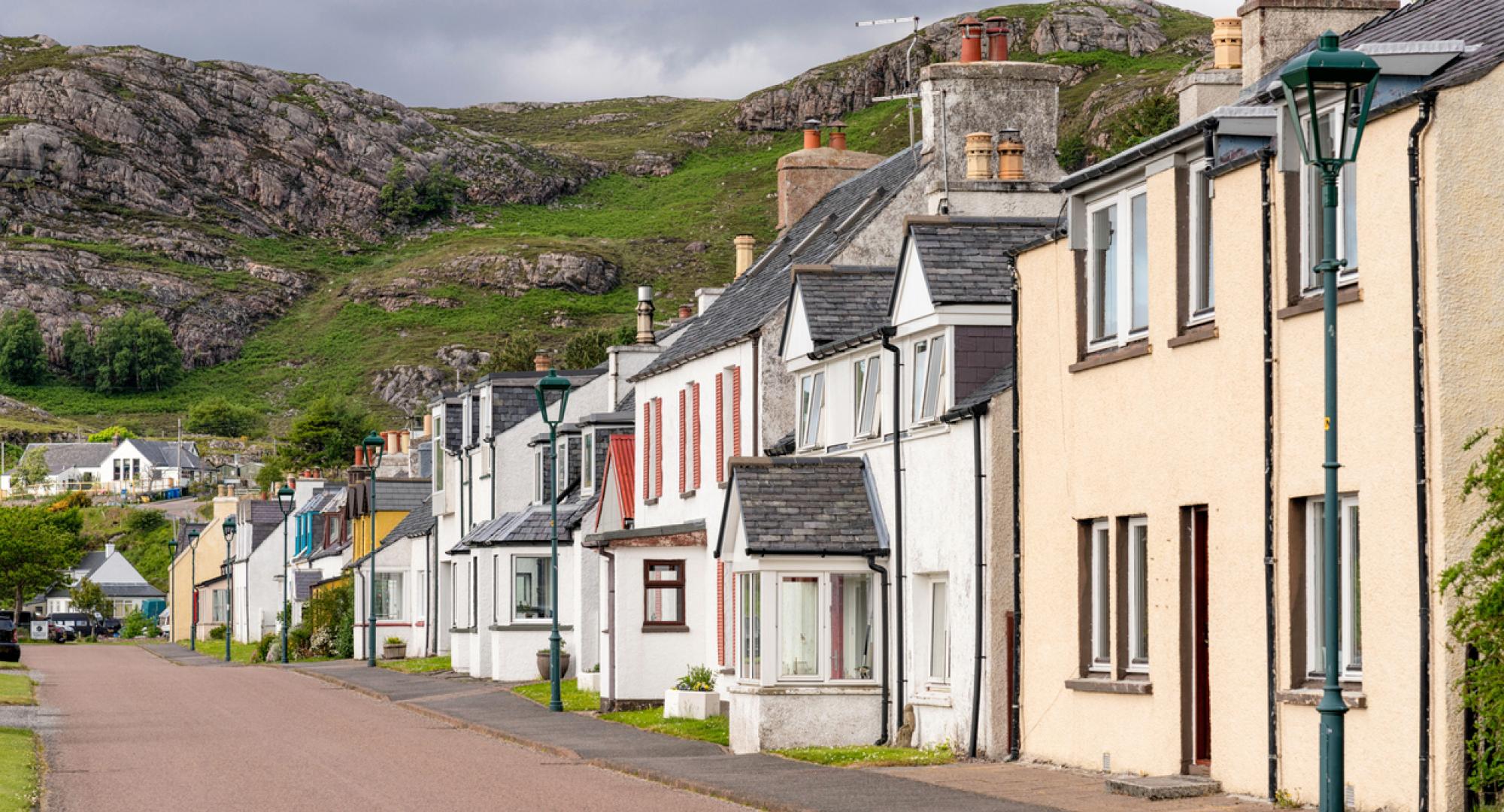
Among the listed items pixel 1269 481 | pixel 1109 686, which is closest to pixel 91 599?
pixel 1109 686

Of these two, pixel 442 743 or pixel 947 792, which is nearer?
pixel 947 792

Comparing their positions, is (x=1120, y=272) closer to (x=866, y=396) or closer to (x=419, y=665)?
(x=866, y=396)

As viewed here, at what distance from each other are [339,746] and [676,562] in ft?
28.6

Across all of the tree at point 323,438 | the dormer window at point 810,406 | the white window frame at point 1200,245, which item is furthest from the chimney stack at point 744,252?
the tree at point 323,438

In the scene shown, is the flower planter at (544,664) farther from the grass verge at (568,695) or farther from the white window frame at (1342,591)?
the white window frame at (1342,591)

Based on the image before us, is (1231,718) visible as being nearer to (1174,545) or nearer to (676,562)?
(1174,545)

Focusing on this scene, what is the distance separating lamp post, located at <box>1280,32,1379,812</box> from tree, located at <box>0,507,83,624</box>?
122896 mm

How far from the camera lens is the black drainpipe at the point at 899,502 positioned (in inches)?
1030

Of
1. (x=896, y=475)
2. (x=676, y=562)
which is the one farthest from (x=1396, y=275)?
(x=676, y=562)

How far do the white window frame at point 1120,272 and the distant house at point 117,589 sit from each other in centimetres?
13638

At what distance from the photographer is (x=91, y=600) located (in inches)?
5650

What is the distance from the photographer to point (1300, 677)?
56.9ft

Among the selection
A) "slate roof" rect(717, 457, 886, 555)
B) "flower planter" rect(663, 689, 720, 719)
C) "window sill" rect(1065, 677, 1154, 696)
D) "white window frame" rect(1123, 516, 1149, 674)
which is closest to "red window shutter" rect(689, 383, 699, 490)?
"flower planter" rect(663, 689, 720, 719)

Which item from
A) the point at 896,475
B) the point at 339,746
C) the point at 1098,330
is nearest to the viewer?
the point at 1098,330
